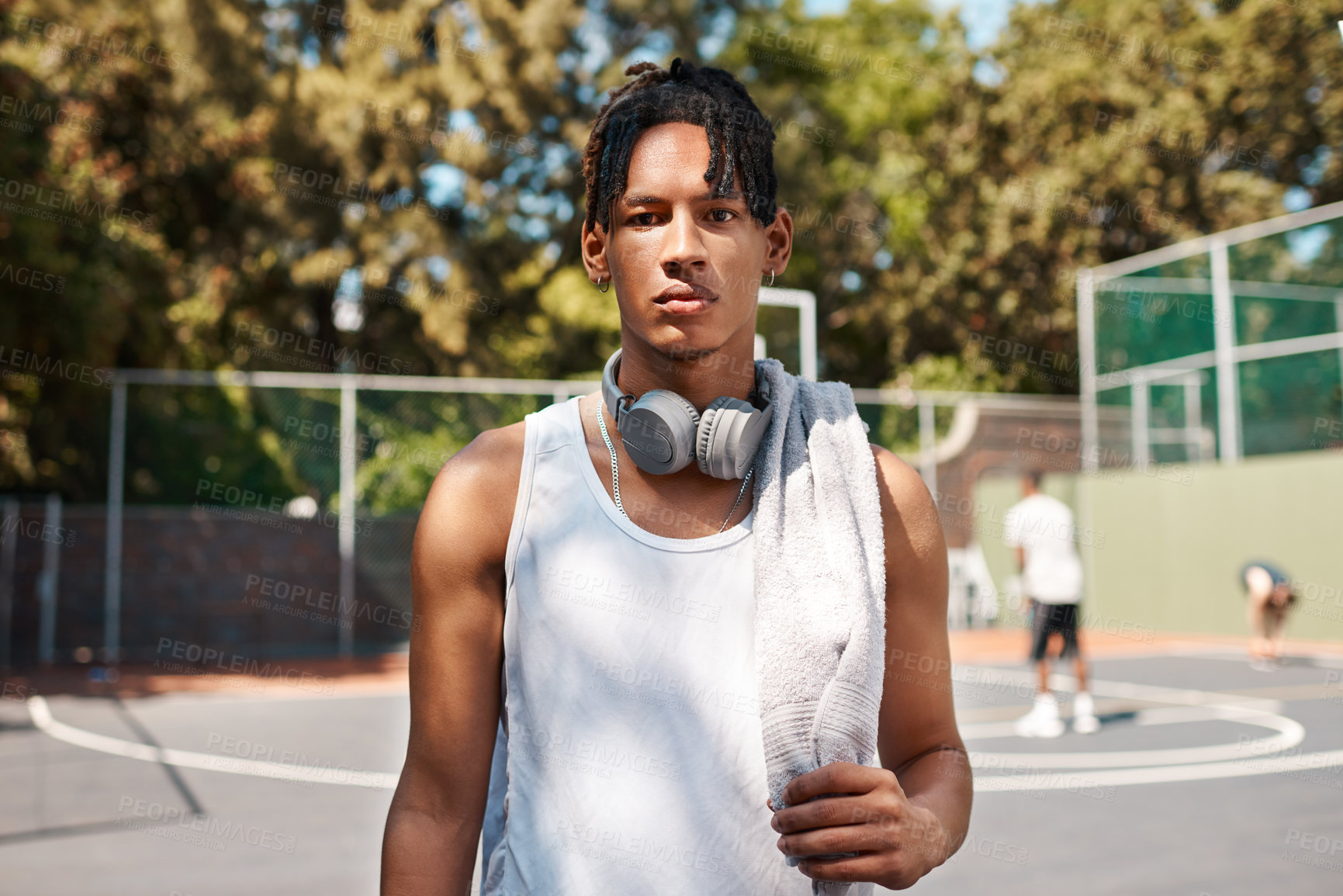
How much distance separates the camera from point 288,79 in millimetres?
23156

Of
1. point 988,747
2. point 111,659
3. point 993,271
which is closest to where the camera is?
point 988,747

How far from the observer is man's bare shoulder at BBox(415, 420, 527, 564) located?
1.51 metres

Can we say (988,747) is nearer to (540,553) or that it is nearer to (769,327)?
(540,553)

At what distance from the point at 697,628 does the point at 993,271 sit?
2841cm

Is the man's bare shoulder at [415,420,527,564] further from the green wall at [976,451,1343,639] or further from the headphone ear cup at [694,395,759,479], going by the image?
the green wall at [976,451,1343,639]

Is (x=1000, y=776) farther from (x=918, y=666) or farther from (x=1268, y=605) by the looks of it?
(x=1268, y=605)

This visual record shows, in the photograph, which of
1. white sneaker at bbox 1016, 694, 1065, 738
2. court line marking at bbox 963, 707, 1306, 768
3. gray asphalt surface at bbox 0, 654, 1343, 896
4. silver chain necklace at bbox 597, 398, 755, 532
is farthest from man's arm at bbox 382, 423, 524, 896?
white sneaker at bbox 1016, 694, 1065, 738

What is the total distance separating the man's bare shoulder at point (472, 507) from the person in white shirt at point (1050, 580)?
30.5 ft

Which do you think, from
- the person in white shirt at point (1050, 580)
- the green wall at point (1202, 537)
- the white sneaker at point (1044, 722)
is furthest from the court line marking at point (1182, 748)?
Answer: the green wall at point (1202, 537)

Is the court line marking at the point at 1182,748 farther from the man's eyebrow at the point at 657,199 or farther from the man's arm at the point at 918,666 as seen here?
the man's eyebrow at the point at 657,199

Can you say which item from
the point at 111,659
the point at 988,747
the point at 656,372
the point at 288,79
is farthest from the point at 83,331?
the point at 656,372

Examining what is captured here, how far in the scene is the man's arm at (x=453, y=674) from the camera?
4.91ft

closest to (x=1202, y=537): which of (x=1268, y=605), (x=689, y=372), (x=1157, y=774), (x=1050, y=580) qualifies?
(x=1268, y=605)

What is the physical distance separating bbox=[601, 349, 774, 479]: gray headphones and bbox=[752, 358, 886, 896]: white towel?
0.20 feet
